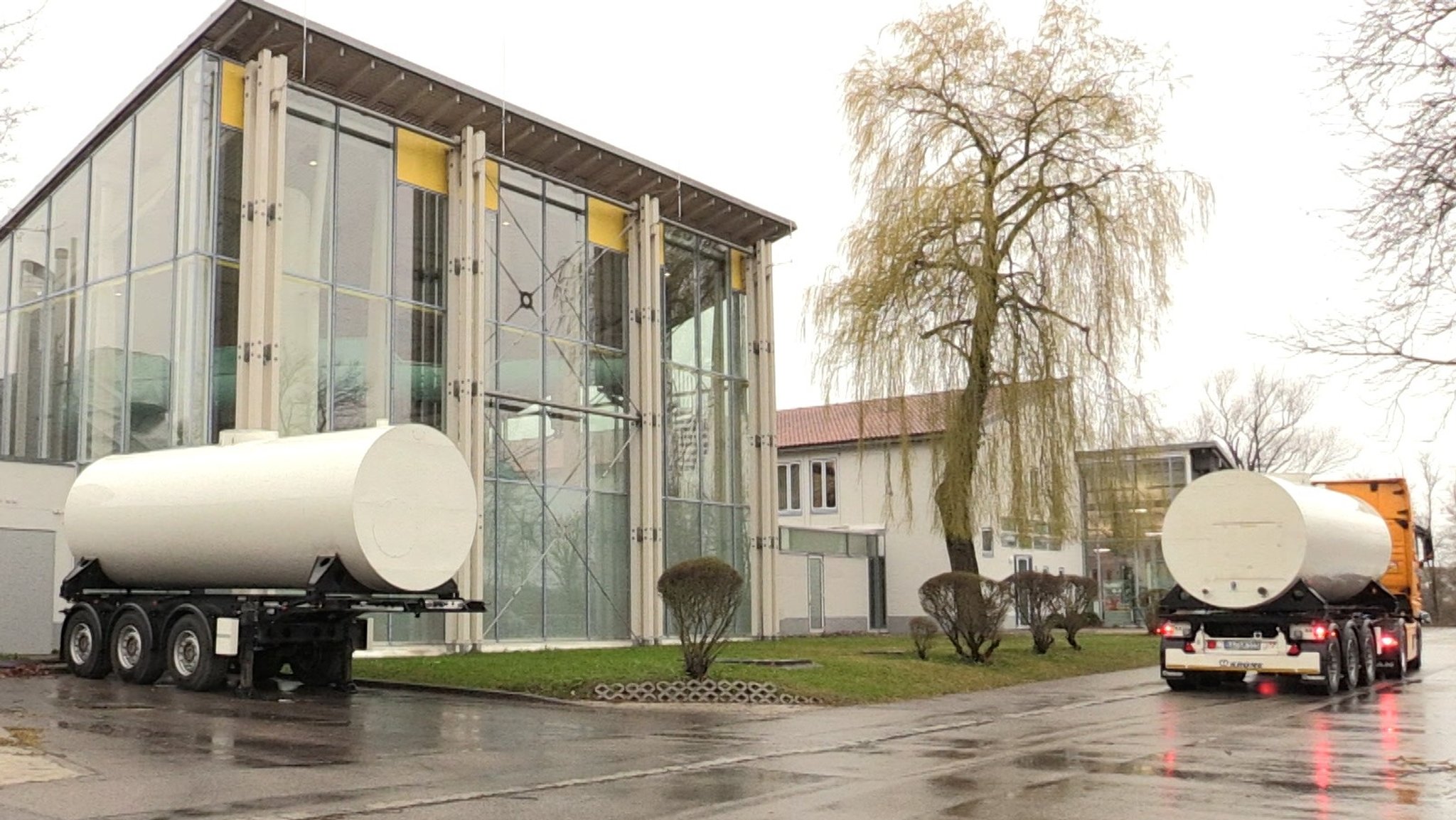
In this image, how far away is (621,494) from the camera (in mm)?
29625

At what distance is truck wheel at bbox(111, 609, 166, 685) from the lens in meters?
18.1

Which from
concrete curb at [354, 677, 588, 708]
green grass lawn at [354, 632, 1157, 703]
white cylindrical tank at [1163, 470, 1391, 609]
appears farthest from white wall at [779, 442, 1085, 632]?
concrete curb at [354, 677, 588, 708]

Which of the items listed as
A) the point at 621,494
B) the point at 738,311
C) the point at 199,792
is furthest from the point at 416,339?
the point at 199,792

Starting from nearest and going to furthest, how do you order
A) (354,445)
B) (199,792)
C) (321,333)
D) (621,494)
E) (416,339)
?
1. (199,792)
2. (354,445)
3. (321,333)
4. (416,339)
5. (621,494)

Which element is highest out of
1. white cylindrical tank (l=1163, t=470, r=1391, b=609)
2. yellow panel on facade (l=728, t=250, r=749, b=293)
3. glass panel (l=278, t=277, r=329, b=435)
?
yellow panel on facade (l=728, t=250, r=749, b=293)

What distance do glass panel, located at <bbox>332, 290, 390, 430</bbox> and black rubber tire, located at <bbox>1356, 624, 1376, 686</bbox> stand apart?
662 inches

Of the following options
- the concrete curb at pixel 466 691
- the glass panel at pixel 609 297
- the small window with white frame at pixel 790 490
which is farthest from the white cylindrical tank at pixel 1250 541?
the small window with white frame at pixel 790 490

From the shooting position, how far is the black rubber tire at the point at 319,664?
18.1 metres

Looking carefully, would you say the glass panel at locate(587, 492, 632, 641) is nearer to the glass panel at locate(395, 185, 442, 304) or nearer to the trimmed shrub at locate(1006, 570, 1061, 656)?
the glass panel at locate(395, 185, 442, 304)

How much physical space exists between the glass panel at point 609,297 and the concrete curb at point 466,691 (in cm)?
1182

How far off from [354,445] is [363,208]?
29.4 feet

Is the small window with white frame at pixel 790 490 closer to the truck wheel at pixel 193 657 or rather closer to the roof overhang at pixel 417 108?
the roof overhang at pixel 417 108

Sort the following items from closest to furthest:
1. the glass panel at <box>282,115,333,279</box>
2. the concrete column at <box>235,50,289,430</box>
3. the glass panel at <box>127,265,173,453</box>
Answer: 1. the concrete column at <box>235,50,289,430</box>
2. the glass panel at <box>127,265,173,453</box>
3. the glass panel at <box>282,115,333,279</box>

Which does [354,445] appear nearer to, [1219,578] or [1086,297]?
[1219,578]
